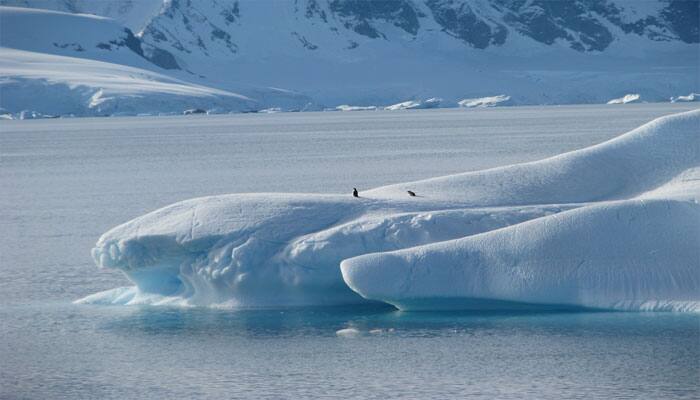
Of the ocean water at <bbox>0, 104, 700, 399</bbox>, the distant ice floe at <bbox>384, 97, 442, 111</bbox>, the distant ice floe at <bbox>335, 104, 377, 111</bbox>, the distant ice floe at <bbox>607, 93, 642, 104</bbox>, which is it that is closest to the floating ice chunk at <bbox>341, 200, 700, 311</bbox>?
the ocean water at <bbox>0, 104, 700, 399</bbox>

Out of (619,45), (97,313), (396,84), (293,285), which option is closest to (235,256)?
(293,285)

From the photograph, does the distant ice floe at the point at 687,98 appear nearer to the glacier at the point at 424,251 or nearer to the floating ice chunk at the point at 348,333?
the glacier at the point at 424,251

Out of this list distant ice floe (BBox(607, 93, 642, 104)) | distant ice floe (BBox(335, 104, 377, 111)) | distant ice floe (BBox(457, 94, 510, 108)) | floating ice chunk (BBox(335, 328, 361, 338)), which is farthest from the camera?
distant ice floe (BBox(335, 104, 377, 111))

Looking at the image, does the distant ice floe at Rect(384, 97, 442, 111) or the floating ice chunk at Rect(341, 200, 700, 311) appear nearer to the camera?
the floating ice chunk at Rect(341, 200, 700, 311)

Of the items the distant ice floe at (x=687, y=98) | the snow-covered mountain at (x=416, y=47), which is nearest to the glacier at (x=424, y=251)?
the distant ice floe at (x=687, y=98)

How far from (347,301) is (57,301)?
366 cm

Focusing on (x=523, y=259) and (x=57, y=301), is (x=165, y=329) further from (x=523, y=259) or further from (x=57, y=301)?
(x=523, y=259)

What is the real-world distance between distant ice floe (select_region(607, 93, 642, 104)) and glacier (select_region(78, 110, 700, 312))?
106 m

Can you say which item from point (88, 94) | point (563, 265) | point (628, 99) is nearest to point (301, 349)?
point (563, 265)

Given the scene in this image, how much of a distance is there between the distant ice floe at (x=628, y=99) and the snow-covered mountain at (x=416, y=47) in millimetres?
1127

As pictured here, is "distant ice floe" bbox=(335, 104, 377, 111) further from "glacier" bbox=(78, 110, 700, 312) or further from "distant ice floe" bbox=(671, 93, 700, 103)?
"glacier" bbox=(78, 110, 700, 312)

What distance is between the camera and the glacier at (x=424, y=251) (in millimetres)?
14578

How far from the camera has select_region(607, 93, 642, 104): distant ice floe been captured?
121 meters

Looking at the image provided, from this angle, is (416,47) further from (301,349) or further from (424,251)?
(301,349)
